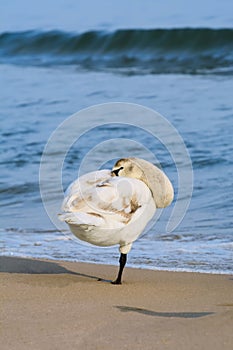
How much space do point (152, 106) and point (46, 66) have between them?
225 inches

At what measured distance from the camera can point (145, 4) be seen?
20.7 meters

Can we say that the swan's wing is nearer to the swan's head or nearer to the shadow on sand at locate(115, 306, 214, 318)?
the swan's head

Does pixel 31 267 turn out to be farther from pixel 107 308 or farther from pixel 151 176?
pixel 107 308

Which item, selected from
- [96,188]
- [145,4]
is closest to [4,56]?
[145,4]

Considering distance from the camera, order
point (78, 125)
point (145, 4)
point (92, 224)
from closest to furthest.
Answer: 1. point (92, 224)
2. point (78, 125)
3. point (145, 4)

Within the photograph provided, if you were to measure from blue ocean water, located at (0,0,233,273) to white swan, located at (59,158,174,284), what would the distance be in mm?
687

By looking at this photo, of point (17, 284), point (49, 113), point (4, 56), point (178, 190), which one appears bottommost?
point (4, 56)

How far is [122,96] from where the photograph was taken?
12.8 m

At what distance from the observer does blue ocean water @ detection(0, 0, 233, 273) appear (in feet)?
21.9

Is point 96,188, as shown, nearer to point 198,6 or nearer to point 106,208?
point 106,208

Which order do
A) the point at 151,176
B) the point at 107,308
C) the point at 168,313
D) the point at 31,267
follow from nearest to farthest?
the point at 168,313 < the point at 107,308 < the point at 151,176 < the point at 31,267

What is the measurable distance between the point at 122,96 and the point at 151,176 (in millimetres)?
7297

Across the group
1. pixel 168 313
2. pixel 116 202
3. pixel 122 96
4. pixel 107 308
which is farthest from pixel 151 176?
pixel 122 96

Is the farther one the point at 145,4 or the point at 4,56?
the point at 145,4
